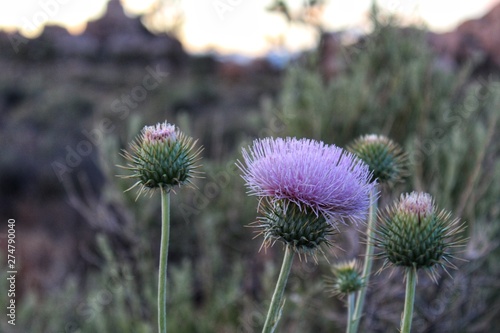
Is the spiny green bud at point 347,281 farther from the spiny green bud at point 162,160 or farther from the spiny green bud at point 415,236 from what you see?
the spiny green bud at point 162,160

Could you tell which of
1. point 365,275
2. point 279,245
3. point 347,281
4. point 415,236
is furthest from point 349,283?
point 279,245

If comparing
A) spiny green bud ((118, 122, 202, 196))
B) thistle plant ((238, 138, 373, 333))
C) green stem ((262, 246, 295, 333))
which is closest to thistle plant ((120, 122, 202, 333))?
spiny green bud ((118, 122, 202, 196))

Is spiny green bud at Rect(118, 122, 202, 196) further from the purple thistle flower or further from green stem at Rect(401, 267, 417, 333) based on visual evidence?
green stem at Rect(401, 267, 417, 333)

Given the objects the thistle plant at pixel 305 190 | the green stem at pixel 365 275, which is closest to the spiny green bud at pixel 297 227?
the thistle plant at pixel 305 190

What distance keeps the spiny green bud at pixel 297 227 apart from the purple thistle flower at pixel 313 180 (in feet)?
0.09

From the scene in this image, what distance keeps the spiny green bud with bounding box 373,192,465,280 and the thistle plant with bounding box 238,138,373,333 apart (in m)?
0.14

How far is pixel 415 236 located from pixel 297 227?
0.37 m

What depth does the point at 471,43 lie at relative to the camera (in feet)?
34.4

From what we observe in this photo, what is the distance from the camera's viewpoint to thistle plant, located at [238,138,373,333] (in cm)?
171

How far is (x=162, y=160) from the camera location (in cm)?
178

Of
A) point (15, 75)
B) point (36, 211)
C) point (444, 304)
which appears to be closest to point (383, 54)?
point (444, 304)

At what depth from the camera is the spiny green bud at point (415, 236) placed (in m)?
1.70

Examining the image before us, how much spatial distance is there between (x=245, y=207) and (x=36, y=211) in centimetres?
559

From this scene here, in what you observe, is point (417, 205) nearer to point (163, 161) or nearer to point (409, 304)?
point (409, 304)
